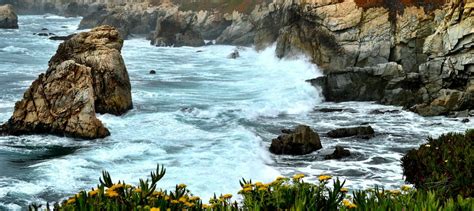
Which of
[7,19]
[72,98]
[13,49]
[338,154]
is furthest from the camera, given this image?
[7,19]

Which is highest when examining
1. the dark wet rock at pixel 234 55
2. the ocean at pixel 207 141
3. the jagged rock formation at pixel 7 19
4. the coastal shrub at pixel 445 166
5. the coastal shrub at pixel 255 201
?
the jagged rock formation at pixel 7 19

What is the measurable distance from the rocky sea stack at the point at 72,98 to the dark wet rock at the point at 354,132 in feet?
32.9

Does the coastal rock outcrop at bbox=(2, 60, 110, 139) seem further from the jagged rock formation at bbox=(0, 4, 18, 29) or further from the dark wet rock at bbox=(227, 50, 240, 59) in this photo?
the jagged rock formation at bbox=(0, 4, 18, 29)

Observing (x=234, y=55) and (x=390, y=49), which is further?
(x=234, y=55)

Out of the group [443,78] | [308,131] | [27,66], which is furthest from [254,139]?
[27,66]

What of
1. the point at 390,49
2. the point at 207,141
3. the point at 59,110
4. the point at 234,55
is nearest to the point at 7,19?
the point at 234,55

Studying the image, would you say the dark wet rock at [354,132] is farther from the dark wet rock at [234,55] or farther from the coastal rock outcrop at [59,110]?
the dark wet rock at [234,55]

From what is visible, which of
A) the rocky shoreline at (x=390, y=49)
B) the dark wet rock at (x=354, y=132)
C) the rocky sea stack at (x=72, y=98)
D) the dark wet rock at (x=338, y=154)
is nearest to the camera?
the dark wet rock at (x=338, y=154)

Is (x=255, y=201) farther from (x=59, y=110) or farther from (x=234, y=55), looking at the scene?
(x=234, y=55)

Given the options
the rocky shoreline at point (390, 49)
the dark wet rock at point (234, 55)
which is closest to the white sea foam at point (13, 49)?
the dark wet rock at point (234, 55)

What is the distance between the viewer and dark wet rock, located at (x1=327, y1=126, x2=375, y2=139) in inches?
963

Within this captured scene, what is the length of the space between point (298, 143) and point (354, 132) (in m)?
4.30

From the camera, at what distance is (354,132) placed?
24.6 m

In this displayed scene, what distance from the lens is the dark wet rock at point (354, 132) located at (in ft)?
80.2
